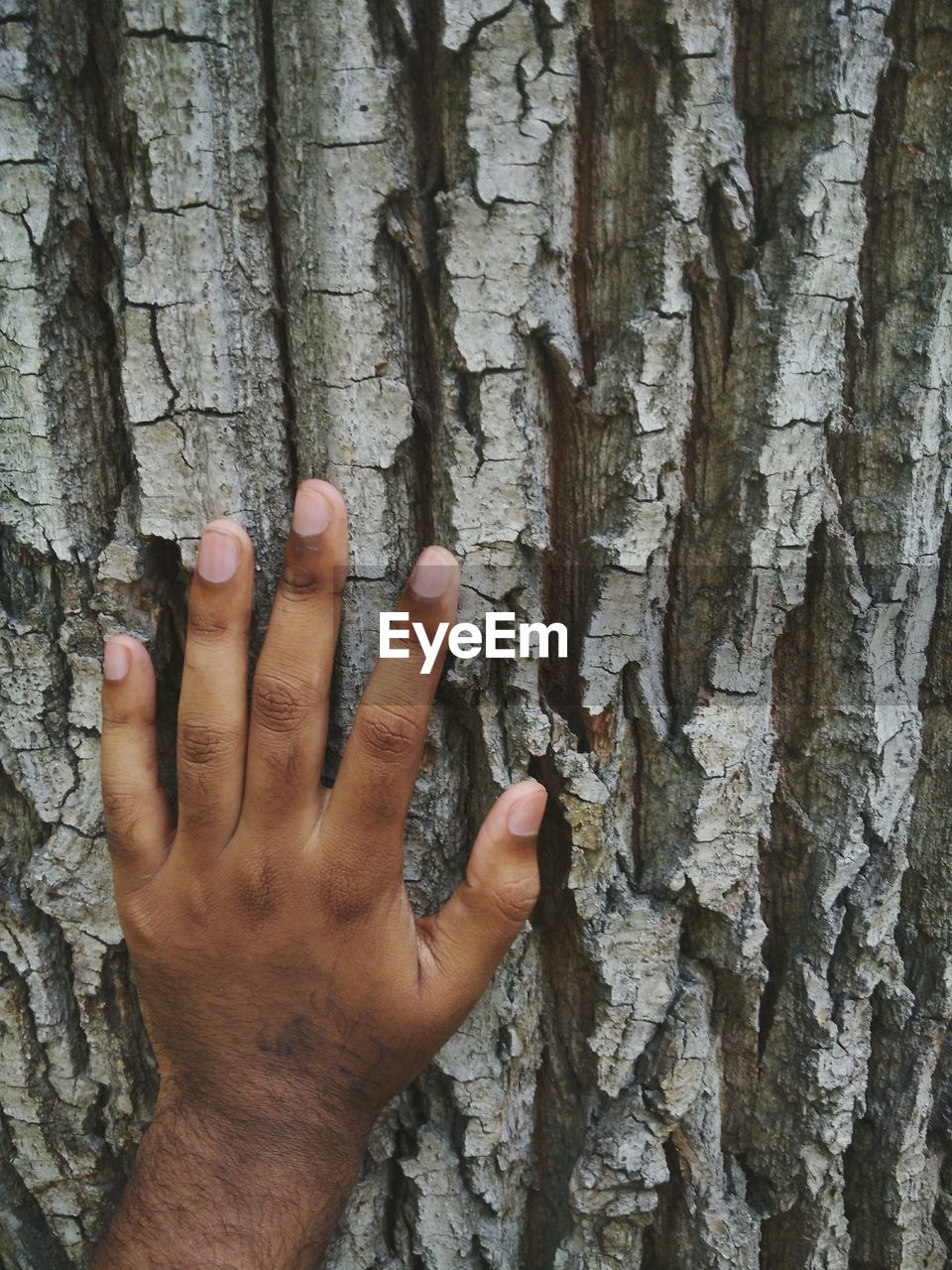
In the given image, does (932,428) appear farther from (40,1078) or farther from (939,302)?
(40,1078)

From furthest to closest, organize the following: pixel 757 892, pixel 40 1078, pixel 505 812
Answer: pixel 40 1078
pixel 757 892
pixel 505 812

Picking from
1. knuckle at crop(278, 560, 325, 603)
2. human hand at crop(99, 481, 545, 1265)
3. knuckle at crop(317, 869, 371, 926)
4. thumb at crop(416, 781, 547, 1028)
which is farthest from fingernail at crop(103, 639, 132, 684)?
thumb at crop(416, 781, 547, 1028)

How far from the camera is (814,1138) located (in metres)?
1.41

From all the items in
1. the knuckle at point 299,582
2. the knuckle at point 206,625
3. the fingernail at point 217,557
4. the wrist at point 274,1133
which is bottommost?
the wrist at point 274,1133

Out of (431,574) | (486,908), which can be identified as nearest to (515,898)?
(486,908)

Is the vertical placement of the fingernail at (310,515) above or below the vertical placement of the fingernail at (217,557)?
above

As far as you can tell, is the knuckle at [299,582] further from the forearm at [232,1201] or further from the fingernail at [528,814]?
the forearm at [232,1201]

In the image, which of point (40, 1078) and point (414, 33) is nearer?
point (414, 33)

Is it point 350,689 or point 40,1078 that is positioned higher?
point 350,689

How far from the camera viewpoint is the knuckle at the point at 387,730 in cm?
119

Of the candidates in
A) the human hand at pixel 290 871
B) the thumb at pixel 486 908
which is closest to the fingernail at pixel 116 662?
the human hand at pixel 290 871

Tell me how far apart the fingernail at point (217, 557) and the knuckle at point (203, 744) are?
0.69 feet

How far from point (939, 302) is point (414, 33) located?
0.79 metres

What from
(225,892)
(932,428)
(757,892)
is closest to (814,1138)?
(757,892)
